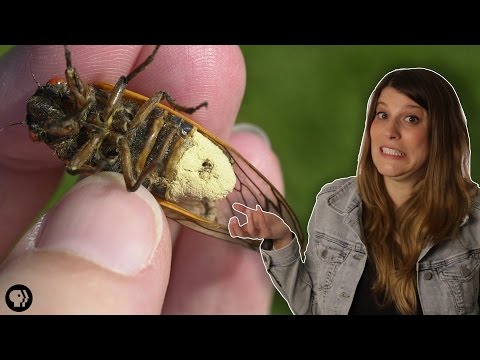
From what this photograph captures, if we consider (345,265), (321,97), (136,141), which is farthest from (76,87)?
(321,97)

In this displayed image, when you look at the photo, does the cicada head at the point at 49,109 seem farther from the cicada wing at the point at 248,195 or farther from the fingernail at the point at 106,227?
the cicada wing at the point at 248,195

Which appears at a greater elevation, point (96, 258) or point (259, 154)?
point (259, 154)

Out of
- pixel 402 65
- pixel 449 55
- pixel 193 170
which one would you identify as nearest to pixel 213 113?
pixel 193 170

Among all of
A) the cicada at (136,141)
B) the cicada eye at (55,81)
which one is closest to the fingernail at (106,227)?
the cicada at (136,141)

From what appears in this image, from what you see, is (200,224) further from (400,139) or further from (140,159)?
(400,139)

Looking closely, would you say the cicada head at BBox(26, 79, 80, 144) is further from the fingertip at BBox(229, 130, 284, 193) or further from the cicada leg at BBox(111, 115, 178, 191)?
the fingertip at BBox(229, 130, 284, 193)

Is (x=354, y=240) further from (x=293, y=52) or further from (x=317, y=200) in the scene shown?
(x=293, y=52)

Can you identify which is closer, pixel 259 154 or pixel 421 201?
pixel 421 201
